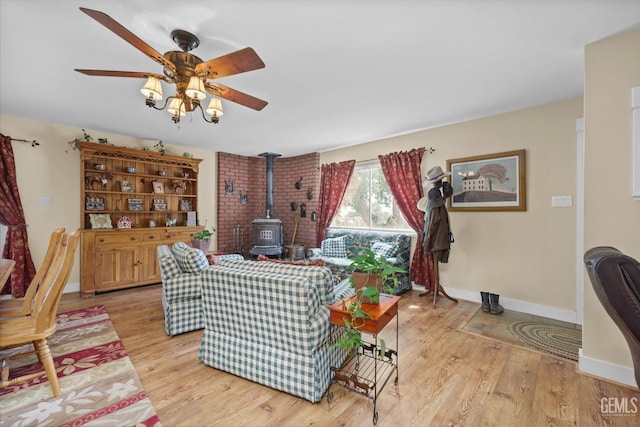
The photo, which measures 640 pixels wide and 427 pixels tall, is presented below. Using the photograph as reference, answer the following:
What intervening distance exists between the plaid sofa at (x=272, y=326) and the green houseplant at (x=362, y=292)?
0.20 metres

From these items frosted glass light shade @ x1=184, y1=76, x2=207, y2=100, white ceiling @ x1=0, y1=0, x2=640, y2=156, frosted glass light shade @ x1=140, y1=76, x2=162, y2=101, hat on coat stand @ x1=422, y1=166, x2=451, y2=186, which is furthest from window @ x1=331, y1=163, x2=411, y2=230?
frosted glass light shade @ x1=140, y1=76, x2=162, y2=101

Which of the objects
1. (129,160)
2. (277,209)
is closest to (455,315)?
(277,209)

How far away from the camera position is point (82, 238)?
3.68 m

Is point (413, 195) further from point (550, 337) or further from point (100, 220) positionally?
point (100, 220)

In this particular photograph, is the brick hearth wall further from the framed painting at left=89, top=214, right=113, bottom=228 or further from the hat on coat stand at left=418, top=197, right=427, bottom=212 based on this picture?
the hat on coat stand at left=418, top=197, right=427, bottom=212

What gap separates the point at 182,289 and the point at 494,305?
356 centimetres

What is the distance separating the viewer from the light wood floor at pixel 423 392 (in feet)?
5.14

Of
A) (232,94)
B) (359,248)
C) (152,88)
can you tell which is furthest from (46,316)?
(359,248)

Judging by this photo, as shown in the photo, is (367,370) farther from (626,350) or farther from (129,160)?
(129,160)

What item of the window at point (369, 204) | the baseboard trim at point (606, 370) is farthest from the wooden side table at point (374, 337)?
the window at point (369, 204)

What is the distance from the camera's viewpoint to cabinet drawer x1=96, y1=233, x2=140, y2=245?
3.80 meters

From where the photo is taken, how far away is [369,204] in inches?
192

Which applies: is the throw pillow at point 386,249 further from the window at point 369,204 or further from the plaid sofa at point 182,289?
the plaid sofa at point 182,289

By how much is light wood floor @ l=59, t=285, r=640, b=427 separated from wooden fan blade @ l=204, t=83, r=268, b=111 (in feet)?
7.22
